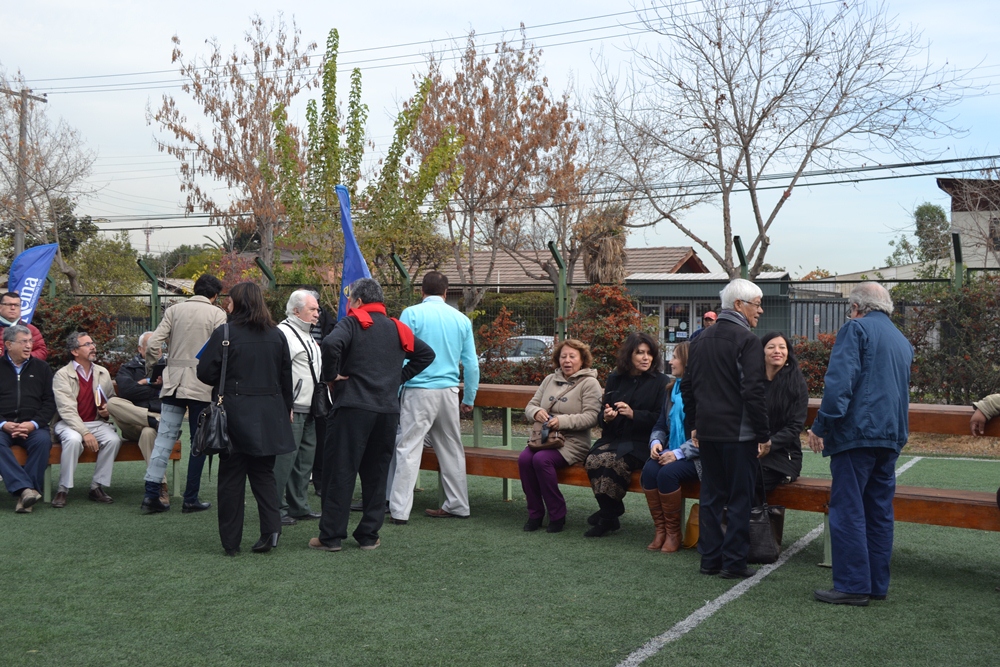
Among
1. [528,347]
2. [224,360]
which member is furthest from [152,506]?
[528,347]

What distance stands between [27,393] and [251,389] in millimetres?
2853

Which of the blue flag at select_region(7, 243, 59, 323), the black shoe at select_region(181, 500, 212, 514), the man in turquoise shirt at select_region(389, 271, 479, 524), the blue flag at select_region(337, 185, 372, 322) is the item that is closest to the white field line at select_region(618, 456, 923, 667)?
the man in turquoise shirt at select_region(389, 271, 479, 524)

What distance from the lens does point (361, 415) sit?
20.0 ft

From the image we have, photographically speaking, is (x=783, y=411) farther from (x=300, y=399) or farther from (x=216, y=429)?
(x=216, y=429)

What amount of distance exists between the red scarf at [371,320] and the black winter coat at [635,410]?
1.50 meters

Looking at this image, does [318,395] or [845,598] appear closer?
[845,598]

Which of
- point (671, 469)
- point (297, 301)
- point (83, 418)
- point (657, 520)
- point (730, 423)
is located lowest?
point (657, 520)

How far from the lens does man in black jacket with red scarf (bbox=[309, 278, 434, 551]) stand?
6105 mm

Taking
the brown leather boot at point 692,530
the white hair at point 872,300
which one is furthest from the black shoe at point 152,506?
the white hair at point 872,300

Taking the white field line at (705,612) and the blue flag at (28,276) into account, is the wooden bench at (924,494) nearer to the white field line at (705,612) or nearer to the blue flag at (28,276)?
the white field line at (705,612)

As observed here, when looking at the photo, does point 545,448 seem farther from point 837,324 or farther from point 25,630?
point 837,324

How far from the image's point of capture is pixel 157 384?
8039mm

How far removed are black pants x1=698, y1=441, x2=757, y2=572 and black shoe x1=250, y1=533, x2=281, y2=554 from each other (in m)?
2.74

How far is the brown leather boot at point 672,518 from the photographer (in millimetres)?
6203
